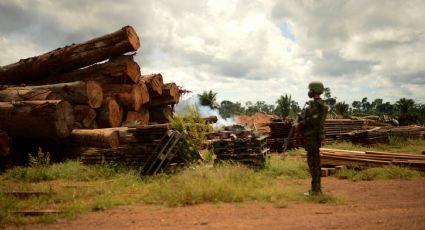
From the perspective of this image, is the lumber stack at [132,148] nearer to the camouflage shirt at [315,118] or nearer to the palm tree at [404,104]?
the camouflage shirt at [315,118]

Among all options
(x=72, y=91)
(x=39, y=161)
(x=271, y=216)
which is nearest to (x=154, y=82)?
(x=72, y=91)

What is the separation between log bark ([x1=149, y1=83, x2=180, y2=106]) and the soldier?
918 centimetres

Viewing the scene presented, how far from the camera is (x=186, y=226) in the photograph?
4930 millimetres

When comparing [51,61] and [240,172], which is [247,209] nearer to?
[240,172]

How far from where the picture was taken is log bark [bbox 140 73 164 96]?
1448 cm

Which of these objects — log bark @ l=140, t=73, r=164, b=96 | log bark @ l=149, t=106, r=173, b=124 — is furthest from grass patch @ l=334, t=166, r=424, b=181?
log bark @ l=149, t=106, r=173, b=124

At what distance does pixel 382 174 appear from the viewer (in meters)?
9.02

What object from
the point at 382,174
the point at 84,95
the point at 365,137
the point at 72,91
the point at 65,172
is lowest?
the point at 382,174

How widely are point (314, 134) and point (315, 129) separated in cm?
9

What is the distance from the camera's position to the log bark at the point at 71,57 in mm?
12766

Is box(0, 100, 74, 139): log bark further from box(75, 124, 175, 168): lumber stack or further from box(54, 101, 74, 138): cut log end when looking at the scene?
box(75, 124, 175, 168): lumber stack

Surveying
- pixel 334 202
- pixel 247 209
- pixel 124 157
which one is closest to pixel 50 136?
pixel 124 157

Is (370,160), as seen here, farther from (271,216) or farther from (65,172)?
(65,172)

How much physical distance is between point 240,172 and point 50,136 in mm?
5875
